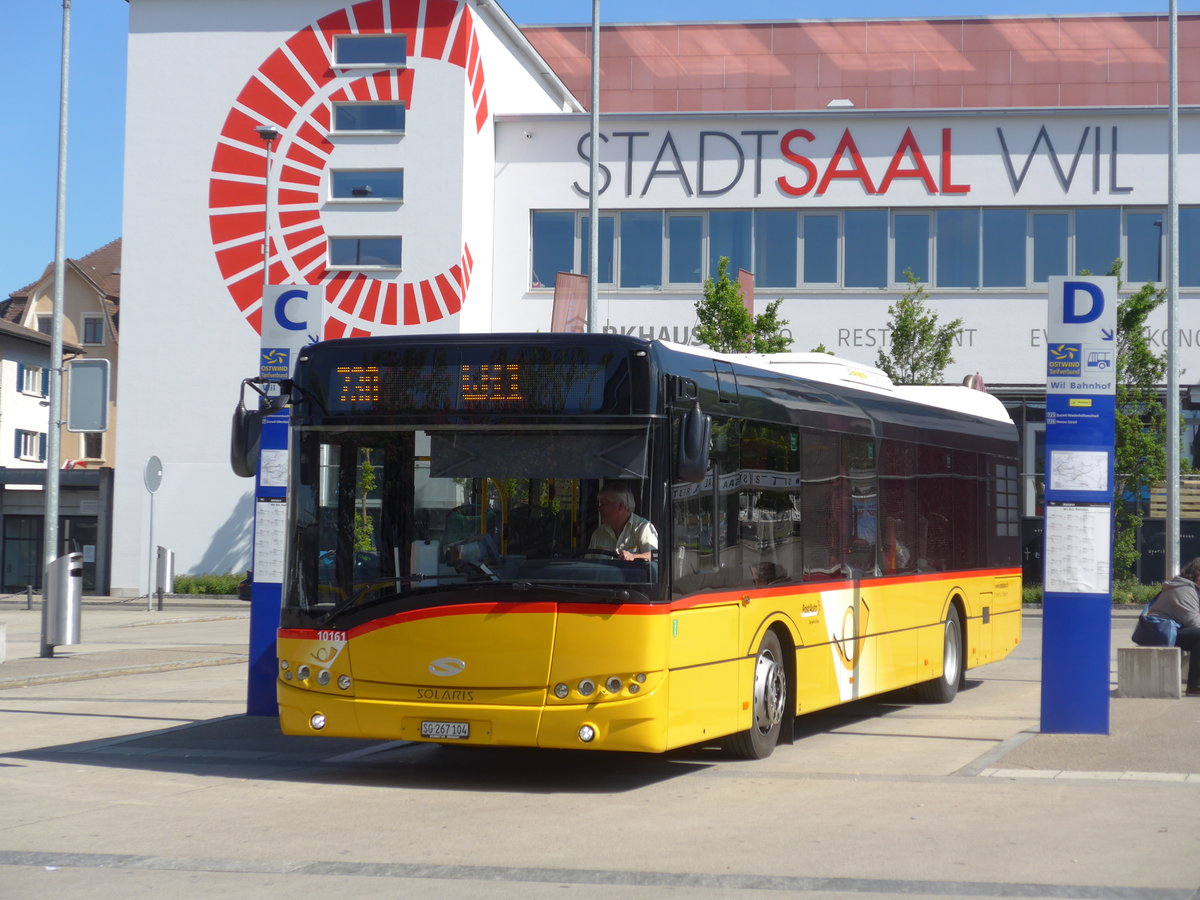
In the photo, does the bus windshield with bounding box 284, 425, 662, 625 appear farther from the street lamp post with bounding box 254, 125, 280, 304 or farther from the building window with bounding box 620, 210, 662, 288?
the building window with bounding box 620, 210, 662, 288

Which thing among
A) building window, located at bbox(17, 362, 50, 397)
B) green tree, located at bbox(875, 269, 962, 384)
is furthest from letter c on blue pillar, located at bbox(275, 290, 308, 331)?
building window, located at bbox(17, 362, 50, 397)

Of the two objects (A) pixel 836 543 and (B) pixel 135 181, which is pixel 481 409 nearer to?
(A) pixel 836 543

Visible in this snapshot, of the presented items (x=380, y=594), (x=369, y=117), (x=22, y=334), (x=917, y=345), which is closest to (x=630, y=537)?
(x=380, y=594)

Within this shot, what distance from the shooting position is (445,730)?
10.0 meters

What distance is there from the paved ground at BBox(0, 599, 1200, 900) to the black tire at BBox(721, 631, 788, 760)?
150 millimetres

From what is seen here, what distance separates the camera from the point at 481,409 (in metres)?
10.2

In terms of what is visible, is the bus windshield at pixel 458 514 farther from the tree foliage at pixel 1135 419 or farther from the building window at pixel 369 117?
the building window at pixel 369 117

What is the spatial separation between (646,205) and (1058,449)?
3006 cm

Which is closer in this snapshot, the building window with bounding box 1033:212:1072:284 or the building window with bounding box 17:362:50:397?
the building window with bounding box 1033:212:1072:284

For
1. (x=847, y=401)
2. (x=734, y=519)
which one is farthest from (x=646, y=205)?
(x=734, y=519)

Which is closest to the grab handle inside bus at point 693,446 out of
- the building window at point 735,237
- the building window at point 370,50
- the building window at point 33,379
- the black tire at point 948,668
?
the black tire at point 948,668

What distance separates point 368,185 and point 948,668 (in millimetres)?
29220

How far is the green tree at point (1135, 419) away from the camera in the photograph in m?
38.0

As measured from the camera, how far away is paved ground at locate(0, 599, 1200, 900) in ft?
24.1
